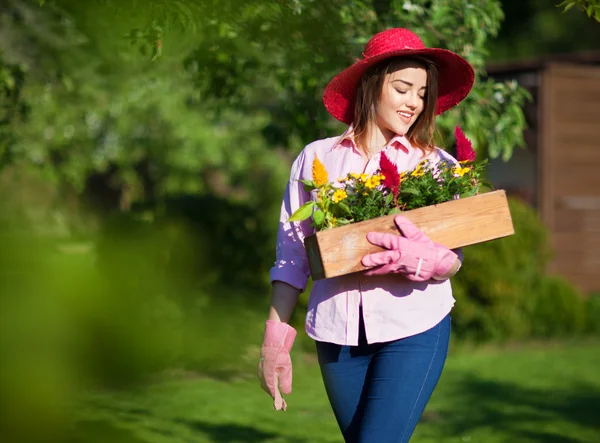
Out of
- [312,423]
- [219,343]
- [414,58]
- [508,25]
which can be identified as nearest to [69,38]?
[219,343]

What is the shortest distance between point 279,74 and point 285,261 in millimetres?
3429

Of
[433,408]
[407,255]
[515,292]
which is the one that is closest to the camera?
[407,255]

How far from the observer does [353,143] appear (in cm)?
335

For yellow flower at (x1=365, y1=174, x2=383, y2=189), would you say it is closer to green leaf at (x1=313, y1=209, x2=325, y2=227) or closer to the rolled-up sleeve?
green leaf at (x1=313, y1=209, x2=325, y2=227)

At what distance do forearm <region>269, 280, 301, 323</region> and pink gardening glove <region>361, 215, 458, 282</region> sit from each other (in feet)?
1.15

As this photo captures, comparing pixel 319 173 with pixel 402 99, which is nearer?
pixel 319 173

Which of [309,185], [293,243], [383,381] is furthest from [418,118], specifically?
[383,381]

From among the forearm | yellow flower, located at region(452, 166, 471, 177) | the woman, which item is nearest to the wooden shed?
the woman

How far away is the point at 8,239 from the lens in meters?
2.96

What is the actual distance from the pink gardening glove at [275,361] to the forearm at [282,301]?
0.10 ft

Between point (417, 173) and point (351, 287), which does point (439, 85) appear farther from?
point (351, 287)

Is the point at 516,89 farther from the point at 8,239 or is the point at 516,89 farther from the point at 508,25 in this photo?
the point at 508,25

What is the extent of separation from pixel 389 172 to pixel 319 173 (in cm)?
23

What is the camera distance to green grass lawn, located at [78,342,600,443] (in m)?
6.38
